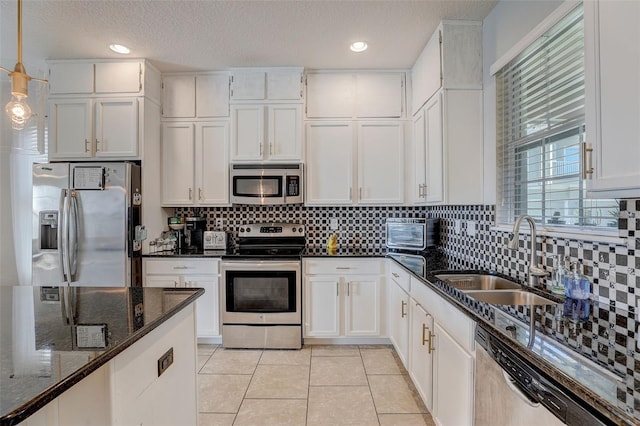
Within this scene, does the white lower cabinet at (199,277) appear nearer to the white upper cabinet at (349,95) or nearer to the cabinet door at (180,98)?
the cabinet door at (180,98)

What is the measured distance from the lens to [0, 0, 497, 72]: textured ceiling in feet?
6.86

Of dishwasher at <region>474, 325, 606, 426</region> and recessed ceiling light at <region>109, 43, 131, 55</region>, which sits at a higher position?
recessed ceiling light at <region>109, 43, 131, 55</region>

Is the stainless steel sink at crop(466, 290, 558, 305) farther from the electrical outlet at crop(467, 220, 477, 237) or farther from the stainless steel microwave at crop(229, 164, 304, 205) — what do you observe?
the stainless steel microwave at crop(229, 164, 304, 205)

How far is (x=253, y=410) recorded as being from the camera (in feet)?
6.58

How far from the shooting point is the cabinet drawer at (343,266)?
284cm

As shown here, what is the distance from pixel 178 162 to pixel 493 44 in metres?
2.88

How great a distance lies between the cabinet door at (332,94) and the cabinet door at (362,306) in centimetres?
163

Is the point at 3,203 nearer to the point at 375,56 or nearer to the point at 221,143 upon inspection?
the point at 221,143

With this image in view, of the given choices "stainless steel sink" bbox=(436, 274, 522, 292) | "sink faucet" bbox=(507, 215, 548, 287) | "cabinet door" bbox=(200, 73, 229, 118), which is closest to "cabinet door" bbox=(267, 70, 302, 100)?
"cabinet door" bbox=(200, 73, 229, 118)

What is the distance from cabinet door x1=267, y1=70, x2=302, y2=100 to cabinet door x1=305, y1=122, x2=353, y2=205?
345 millimetres

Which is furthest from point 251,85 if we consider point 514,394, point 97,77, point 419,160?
point 514,394

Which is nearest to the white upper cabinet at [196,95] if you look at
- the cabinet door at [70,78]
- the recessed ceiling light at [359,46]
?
the cabinet door at [70,78]

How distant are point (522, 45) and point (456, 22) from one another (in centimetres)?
64

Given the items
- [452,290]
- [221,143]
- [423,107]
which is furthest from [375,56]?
[452,290]
